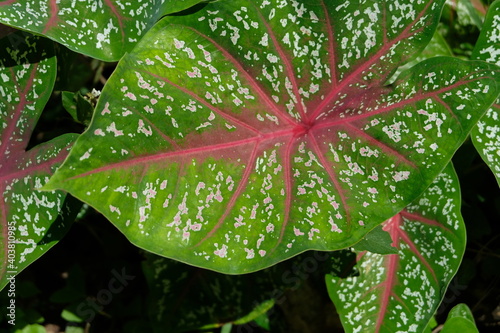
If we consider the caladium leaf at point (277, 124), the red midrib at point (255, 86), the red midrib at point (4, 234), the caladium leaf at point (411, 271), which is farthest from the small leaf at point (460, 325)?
the red midrib at point (4, 234)

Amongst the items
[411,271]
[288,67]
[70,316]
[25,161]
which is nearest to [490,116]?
[411,271]

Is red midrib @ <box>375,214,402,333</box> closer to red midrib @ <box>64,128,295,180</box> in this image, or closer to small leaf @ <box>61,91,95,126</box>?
red midrib @ <box>64,128,295,180</box>

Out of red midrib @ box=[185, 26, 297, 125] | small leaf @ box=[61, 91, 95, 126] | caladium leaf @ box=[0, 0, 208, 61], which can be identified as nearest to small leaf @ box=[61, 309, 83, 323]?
small leaf @ box=[61, 91, 95, 126]

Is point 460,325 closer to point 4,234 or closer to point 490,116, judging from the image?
point 490,116

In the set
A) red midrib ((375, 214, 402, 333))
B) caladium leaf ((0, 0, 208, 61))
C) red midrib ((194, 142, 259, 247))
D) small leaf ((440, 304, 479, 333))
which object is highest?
caladium leaf ((0, 0, 208, 61))

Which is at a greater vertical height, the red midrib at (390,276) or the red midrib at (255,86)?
the red midrib at (255,86)

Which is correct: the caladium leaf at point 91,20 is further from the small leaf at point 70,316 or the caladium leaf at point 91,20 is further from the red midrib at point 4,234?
the small leaf at point 70,316
